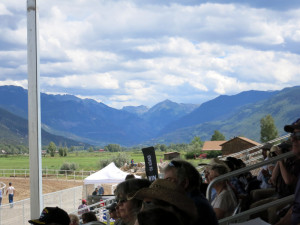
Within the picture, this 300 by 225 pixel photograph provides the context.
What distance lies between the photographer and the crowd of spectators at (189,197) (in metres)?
1.39

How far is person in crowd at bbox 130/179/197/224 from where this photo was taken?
138 centimetres

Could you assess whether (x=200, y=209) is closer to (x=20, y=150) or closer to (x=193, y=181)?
(x=193, y=181)

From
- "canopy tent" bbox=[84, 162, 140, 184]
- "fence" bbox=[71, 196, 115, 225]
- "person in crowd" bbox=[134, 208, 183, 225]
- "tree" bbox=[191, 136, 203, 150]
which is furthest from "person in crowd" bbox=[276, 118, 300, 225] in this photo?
"tree" bbox=[191, 136, 203, 150]

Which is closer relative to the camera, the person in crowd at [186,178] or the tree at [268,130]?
the person in crowd at [186,178]

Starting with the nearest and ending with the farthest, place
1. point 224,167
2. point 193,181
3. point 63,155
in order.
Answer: point 193,181 < point 224,167 < point 63,155

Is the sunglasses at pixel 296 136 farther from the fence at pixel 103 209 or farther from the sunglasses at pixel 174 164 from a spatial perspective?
the fence at pixel 103 209

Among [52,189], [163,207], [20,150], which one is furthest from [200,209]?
[20,150]

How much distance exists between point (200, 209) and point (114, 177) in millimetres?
12920

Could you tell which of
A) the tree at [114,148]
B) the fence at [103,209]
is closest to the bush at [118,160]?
the fence at [103,209]

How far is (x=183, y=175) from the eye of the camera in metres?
2.09

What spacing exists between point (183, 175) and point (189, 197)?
48 centimetres

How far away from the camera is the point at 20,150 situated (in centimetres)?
11162

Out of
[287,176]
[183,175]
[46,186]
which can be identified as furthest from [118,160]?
[183,175]

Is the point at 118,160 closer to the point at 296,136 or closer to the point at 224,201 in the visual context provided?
the point at 224,201
